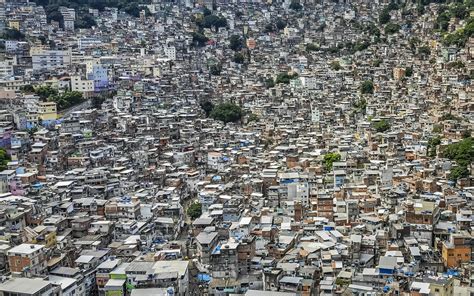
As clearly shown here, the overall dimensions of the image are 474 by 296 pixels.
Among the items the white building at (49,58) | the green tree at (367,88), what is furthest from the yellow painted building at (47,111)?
the green tree at (367,88)

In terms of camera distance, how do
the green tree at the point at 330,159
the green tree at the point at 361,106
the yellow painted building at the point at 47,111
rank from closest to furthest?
the green tree at the point at 330,159 < the yellow painted building at the point at 47,111 < the green tree at the point at 361,106

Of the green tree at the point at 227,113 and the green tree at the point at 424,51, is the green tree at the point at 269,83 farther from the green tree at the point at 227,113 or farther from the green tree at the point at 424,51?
the green tree at the point at 424,51

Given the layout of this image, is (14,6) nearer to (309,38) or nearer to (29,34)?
(29,34)

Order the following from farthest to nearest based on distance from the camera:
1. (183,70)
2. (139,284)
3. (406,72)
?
(183,70)
(406,72)
(139,284)

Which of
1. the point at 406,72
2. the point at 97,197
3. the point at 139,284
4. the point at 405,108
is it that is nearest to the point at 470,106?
the point at 405,108

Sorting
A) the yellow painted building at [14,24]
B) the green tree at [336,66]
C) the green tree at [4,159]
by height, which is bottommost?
the green tree at [4,159]

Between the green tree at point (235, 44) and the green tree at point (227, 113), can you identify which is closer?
the green tree at point (227, 113)
